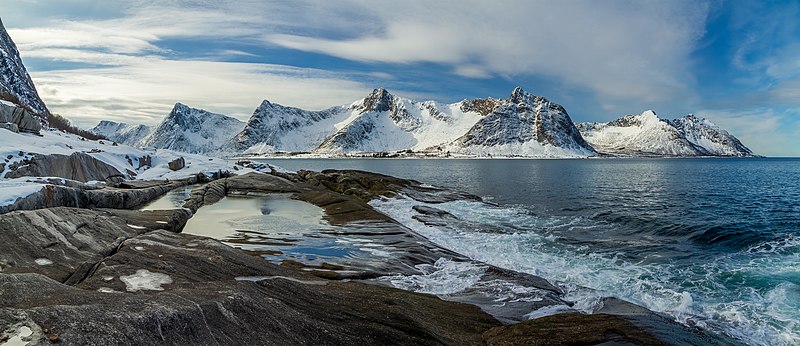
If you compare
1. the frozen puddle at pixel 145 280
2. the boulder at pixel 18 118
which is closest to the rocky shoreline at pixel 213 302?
the frozen puddle at pixel 145 280

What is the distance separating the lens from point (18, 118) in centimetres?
4028

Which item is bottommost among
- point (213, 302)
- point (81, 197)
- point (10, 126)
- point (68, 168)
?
point (68, 168)

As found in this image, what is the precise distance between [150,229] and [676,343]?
17866 millimetres

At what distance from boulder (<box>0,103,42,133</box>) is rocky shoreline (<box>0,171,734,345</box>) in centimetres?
3173

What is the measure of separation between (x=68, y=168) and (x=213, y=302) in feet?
121

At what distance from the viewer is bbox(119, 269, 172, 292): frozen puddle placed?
9.09 m

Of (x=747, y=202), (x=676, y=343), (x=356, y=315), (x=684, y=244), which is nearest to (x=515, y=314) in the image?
(x=676, y=343)

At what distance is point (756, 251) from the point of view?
927 inches

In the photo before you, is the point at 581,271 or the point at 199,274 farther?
the point at 581,271

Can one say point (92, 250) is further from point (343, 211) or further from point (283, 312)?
point (343, 211)

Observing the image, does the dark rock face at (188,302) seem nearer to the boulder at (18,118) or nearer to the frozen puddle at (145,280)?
the frozen puddle at (145,280)

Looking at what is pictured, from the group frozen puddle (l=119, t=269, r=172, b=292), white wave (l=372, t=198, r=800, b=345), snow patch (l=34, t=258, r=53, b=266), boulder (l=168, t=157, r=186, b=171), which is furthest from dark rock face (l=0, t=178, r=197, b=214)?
boulder (l=168, t=157, r=186, b=171)

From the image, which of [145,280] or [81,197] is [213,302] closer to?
[145,280]

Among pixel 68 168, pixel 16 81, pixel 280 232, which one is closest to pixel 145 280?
pixel 280 232
